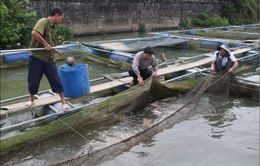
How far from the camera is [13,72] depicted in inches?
411

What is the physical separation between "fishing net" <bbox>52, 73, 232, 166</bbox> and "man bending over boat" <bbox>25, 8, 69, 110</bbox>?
5.20ft

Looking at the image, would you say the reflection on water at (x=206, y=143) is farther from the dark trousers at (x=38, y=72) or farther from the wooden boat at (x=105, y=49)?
the wooden boat at (x=105, y=49)

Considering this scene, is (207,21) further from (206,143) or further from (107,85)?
(206,143)

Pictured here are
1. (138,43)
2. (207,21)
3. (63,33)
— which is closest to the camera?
(138,43)

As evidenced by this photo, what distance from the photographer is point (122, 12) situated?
66.2 ft

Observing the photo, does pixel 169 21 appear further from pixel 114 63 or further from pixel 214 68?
pixel 214 68

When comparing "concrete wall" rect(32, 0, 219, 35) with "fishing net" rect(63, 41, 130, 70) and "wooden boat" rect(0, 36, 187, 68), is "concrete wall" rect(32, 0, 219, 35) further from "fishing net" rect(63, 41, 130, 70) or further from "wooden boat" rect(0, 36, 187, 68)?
"fishing net" rect(63, 41, 130, 70)

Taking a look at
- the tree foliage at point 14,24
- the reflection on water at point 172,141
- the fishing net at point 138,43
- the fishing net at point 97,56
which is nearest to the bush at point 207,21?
the fishing net at point 138,43

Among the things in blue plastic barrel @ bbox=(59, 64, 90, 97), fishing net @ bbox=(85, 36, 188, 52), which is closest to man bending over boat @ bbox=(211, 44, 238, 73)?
blue plastic barrel @ bbox=(59, 64, 90, 97)

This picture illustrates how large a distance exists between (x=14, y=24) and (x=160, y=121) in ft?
30.7

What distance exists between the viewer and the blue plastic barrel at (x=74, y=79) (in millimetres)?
6477

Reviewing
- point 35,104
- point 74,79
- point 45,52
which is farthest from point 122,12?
point 45,52

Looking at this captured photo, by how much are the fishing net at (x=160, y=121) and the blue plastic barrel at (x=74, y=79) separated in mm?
1023

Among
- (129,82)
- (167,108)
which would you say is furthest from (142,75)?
(167,108)
